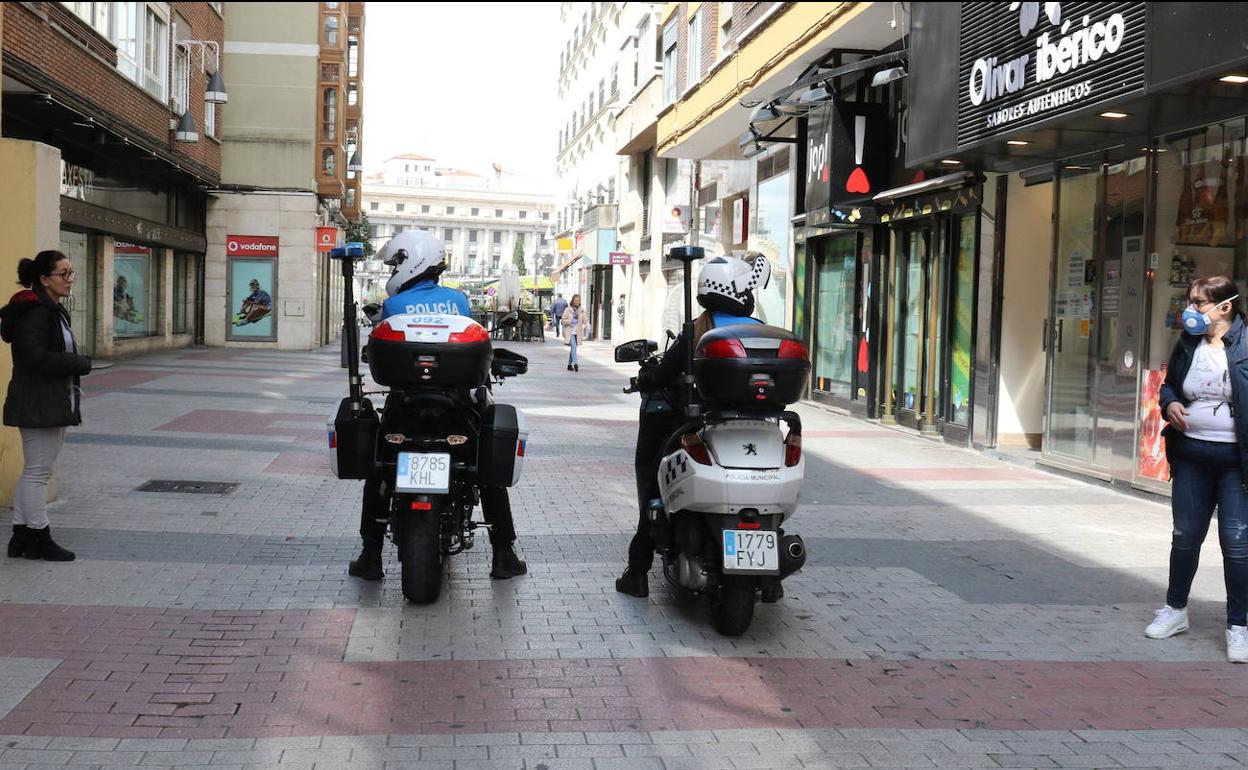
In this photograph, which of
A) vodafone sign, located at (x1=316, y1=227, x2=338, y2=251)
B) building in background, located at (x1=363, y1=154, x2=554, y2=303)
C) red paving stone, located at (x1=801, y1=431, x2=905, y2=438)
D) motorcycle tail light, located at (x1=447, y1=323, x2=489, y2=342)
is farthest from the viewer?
building in background, located at (x1=363, y1=154, x2=554, y2=303)

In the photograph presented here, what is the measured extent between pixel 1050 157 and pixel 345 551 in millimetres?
7961

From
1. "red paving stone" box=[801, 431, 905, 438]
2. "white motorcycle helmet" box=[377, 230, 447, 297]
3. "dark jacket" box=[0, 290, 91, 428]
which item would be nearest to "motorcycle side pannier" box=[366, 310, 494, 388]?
"white motorcycle helmet" box=[377, 230, 447, 297]

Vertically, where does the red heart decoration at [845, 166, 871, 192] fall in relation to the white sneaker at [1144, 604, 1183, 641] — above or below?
above

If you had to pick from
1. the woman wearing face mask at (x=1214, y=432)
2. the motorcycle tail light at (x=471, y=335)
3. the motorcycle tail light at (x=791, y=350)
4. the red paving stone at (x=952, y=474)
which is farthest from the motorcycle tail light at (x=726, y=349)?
the red paving stone at (x=952, y=474)

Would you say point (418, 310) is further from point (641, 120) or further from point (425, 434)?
point (641, 120)

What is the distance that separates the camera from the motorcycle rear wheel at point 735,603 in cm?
557

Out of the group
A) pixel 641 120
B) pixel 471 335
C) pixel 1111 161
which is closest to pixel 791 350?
pixel 471 335

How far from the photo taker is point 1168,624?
5.89 m

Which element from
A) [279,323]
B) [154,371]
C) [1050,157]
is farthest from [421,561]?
[279,323]

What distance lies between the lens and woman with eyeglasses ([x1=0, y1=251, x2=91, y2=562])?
6.62m

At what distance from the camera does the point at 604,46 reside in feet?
157

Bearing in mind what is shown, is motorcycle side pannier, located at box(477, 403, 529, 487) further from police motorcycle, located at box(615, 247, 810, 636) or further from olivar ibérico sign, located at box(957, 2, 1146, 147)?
olivar ibérico sign, located at box(957, 2, 1146, 147)

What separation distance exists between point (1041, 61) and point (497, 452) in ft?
20.6

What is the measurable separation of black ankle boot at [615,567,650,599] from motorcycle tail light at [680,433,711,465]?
1027 millimetres
